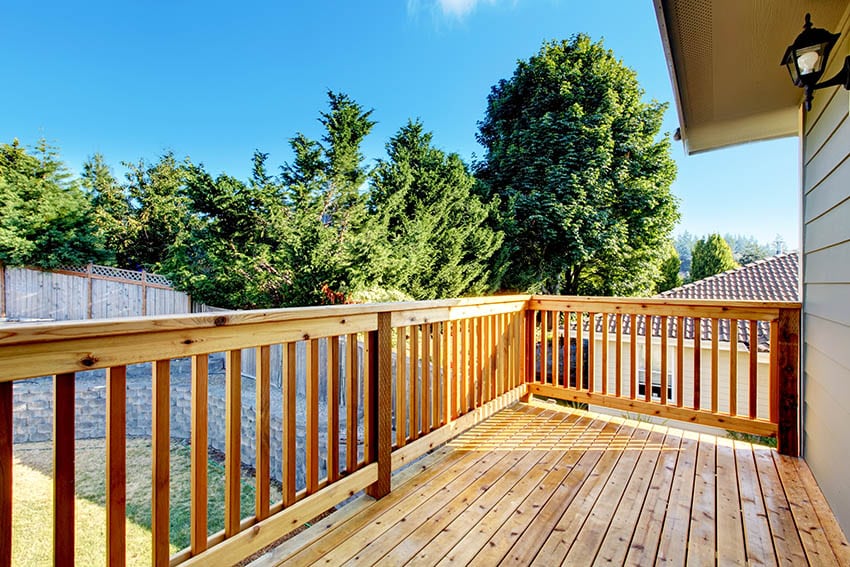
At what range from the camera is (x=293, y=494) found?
63.9 inches

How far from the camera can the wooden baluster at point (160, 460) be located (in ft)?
3.88

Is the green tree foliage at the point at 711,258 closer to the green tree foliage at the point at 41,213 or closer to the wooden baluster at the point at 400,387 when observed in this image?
the wooden baluster at the point at 400,387

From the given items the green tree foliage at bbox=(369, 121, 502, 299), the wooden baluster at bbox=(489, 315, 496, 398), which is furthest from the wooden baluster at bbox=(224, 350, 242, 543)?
the green tree foliage at bbox=(369, 121, 502, 299)

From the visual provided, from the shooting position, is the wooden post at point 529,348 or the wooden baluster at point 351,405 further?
the wooden post at point 529,348

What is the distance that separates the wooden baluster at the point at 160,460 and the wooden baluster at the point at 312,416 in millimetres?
539

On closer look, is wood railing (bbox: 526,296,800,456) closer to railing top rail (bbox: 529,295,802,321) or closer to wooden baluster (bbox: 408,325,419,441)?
railing top rail (bbox: 529,295,802,321)

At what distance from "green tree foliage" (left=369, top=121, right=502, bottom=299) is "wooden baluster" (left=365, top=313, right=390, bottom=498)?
16.4 ft

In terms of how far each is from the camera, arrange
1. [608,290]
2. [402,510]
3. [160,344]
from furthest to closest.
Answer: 1. [608,290]
2. [402,510]
3. [160,344]

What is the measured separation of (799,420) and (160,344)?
3377mm

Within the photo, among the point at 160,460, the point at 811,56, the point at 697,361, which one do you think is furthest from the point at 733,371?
the point at 160,460

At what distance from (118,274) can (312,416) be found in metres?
11.4

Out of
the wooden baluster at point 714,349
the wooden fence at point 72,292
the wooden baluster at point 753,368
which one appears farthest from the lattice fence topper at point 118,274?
the wooden baluster at point 753,368

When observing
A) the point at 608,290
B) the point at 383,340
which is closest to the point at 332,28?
the point at 608,290

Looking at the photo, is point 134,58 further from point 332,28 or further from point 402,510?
point 402,510
